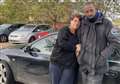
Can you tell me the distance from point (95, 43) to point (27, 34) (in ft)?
52.4

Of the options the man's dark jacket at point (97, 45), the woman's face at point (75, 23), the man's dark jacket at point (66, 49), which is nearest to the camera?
the man's dark jacket at point (97, 45)

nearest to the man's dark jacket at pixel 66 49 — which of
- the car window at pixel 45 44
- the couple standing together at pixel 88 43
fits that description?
the couple standing together at pixel 88 43

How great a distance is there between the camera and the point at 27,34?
19.7 meters

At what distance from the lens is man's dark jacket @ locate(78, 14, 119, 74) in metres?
3.93

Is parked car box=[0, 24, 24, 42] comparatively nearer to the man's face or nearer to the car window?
the car window

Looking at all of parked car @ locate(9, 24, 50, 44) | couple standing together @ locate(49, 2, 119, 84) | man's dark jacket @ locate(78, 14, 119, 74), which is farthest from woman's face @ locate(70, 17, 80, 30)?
parked car @ locate(9, 24, 50, 44)

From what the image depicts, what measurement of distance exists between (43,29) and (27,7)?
Result: 15.2ft

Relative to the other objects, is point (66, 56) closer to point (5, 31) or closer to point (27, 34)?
point (27, 34)

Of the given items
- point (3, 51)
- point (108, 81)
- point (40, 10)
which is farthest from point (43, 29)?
point (108, 81)

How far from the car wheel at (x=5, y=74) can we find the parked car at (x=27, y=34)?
503 inches

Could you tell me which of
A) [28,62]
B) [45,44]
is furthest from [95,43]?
[28,62]

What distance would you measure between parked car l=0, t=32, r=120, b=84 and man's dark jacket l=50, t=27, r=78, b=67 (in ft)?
3.39

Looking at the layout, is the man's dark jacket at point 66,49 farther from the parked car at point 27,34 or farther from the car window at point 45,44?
the parked car at point 27,34

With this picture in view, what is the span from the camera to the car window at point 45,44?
18.7ft
